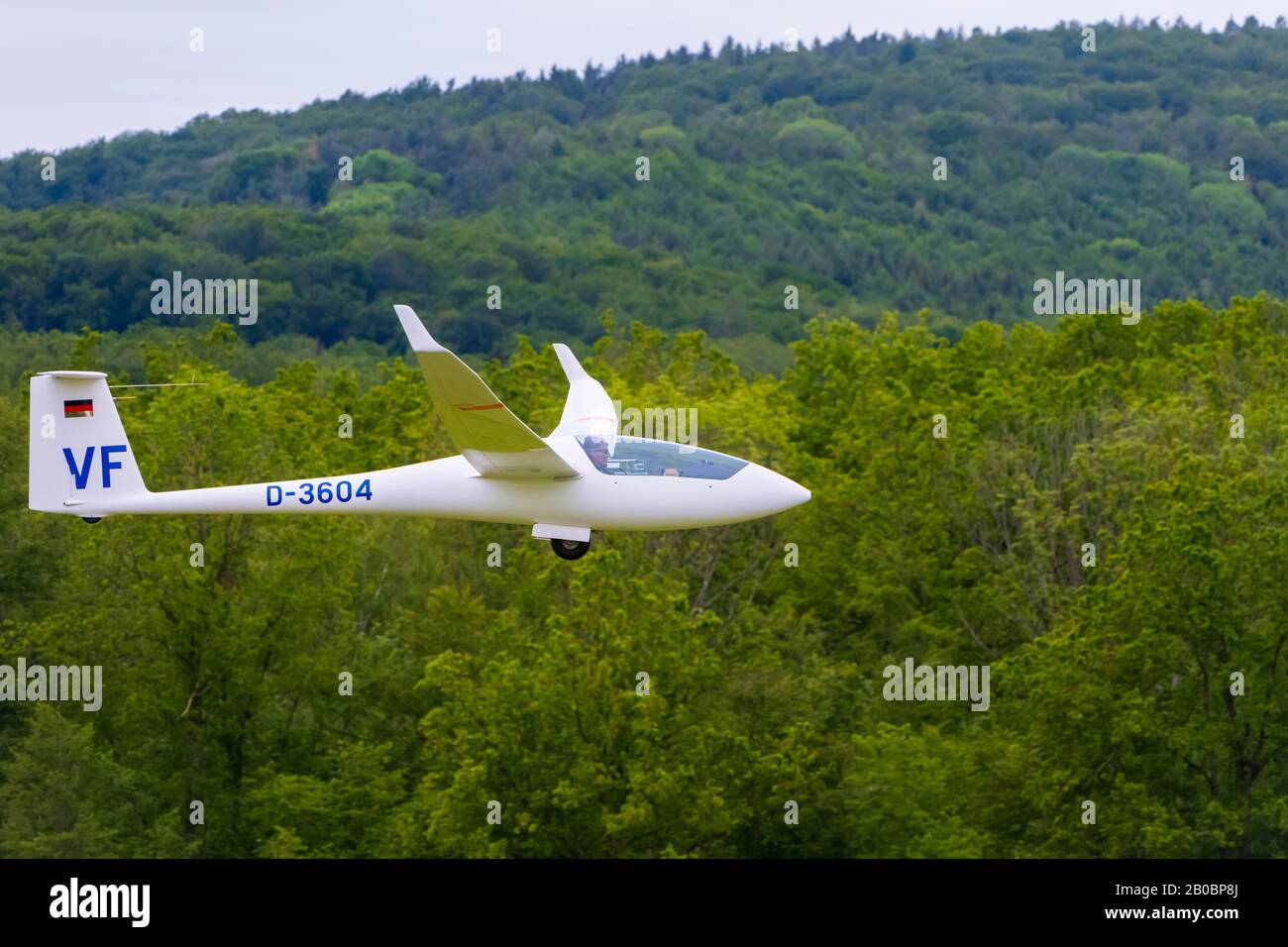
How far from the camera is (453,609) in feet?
213

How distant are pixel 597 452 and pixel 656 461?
2.75ft

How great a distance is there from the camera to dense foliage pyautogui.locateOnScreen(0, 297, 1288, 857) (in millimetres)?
51688

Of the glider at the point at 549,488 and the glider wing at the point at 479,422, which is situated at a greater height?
the glider wing at the point at 479,422

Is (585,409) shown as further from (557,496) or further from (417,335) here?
(417,335)

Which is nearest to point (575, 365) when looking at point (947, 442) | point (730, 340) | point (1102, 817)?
point (1102, 817)

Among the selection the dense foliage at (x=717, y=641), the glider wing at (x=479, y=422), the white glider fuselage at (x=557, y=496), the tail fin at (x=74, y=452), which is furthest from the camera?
the dense foliage at (x=717, y=641)

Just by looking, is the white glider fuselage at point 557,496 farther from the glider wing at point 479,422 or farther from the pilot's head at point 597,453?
the glider wing at point 479,422

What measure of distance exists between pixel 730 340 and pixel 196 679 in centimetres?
8409

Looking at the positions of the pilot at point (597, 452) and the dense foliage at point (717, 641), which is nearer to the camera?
the pilot at point (597, 452)

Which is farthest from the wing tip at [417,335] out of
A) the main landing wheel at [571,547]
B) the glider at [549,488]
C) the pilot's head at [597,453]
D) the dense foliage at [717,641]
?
the dense foliage at [717,641]

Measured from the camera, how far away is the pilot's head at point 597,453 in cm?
2814

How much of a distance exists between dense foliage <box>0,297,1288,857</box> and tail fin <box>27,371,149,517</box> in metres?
22.1

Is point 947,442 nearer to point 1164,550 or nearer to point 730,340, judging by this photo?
point 1164,550
